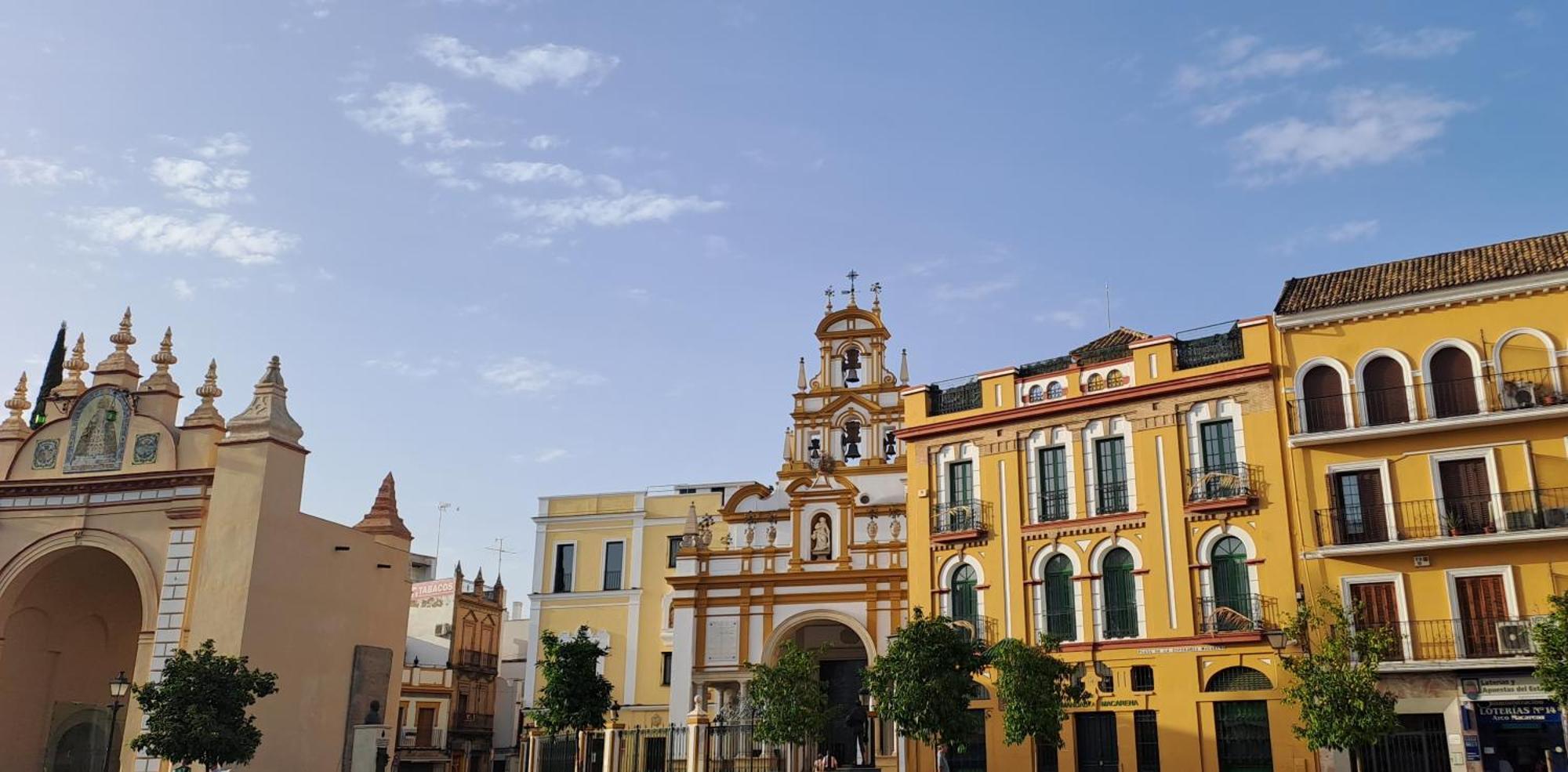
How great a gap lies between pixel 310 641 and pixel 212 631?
2703 millimetres

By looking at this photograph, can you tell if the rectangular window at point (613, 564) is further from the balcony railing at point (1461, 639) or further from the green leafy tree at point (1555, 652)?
the green leafy tree at point (1555, 652)

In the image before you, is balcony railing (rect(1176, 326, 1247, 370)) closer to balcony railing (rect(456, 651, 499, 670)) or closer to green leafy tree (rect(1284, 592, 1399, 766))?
green leafy tree (rect(1284, 592, 1399, 766))

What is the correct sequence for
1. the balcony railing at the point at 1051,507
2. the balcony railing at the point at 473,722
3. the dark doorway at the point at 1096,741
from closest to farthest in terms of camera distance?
1. the dark doorway at the point at 1096,741
2. the balcony railing at the point at 1051,507
3. the balcony railing at the point at 473,722

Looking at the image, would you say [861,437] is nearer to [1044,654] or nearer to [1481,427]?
[1044,654]

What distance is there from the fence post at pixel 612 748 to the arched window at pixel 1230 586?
14.7 m

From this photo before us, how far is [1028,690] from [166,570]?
20.4m

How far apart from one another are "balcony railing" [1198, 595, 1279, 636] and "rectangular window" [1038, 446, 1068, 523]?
4.25 meters

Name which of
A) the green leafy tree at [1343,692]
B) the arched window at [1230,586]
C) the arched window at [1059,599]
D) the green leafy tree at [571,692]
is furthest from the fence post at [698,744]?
the green leafy tree at [1343,692]

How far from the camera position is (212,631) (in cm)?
2939

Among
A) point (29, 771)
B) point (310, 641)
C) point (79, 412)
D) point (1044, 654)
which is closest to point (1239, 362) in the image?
point (1044, 654)

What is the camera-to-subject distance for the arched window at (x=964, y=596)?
1289 inches

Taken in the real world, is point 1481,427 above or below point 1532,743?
above

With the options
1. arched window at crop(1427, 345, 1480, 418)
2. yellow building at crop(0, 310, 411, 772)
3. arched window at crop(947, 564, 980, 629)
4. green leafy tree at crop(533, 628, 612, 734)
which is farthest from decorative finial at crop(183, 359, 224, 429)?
arched window at crop(1427, 345, 1480, 418)

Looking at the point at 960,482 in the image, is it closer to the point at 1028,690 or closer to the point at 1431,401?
the point at 1028,690
